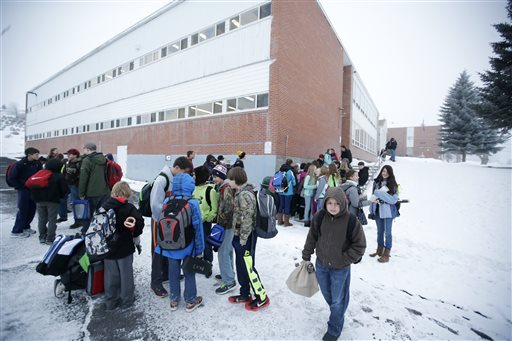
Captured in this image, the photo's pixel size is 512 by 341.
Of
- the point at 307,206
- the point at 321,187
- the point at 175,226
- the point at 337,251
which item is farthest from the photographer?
the point at 307,206

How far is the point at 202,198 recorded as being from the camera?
3.61 meters

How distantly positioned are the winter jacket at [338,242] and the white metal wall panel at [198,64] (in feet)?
34.7

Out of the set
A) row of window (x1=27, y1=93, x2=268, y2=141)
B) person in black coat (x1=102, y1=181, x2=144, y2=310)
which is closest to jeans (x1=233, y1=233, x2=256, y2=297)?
person in black coat (x1=102, y1=181, x2=144, y2=310)

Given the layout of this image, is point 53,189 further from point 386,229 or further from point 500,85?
point 500,85

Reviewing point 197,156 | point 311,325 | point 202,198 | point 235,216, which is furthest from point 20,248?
point 197,156

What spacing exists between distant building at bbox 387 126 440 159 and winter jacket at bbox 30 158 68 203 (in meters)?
75.9

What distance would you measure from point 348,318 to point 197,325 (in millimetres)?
2053

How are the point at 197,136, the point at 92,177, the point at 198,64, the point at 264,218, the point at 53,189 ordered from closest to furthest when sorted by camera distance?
the point at 264,218, the point at 53,189, the point at 92,177, the point at 197,136, the point at 198,64

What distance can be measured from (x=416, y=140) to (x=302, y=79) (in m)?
69.0

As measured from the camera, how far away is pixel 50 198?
16.6 feet

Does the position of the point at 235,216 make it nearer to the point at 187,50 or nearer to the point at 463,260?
the point at 463,260

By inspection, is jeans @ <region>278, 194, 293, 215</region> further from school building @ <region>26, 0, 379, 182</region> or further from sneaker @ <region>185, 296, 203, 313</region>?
sneaker @ <region>185, 296, 203, 313</region>

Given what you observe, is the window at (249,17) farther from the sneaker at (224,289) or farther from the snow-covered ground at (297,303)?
the sneaker at (224,289)

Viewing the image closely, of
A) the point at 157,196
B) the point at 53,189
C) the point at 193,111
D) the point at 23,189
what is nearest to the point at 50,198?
the point at 53,189
